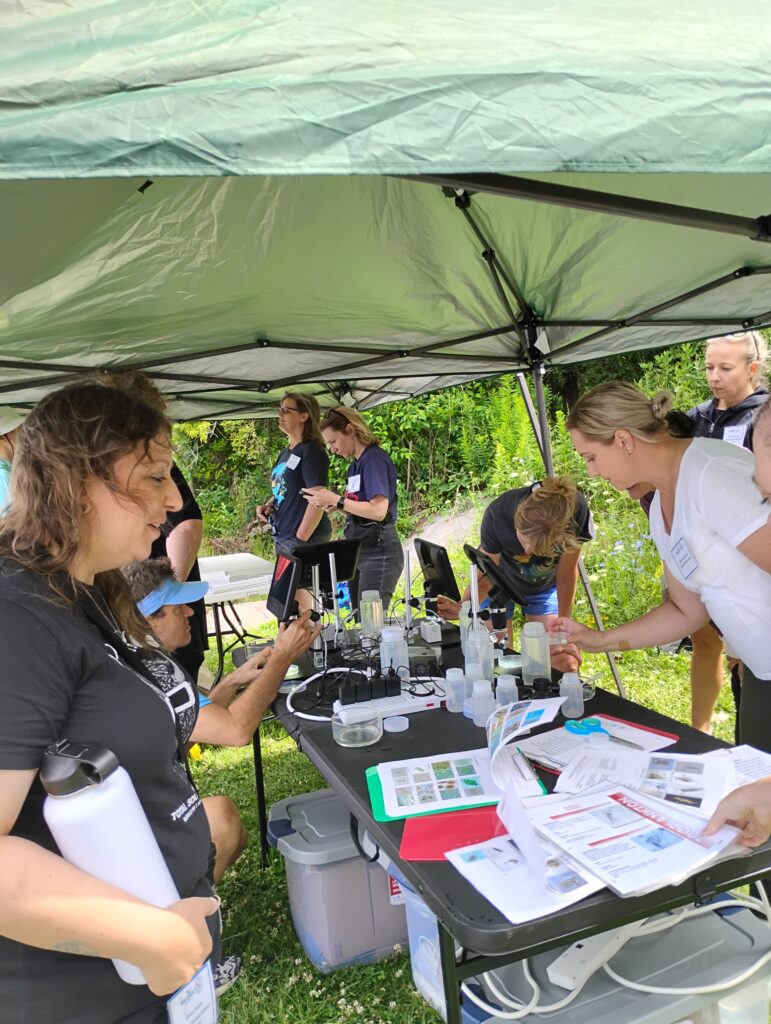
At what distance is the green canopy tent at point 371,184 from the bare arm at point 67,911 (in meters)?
0.76

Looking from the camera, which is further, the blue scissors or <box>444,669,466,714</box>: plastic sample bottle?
<box>444,669,466,714</box>: plastic sample bottle

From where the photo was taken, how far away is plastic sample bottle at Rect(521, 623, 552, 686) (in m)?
2.04

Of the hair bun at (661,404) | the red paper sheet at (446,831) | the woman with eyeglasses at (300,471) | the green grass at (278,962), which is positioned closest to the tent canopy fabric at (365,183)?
the woman with eyeglasses at (300,471)

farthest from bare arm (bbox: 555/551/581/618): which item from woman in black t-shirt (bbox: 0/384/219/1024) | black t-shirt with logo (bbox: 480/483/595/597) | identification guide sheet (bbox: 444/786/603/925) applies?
woman in black t-shirt (bbox: 0/384/219/1024)

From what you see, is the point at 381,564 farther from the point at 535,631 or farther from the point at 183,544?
the point at 535,631

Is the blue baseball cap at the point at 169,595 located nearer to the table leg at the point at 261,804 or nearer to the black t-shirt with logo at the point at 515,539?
the table leg at the point at 261,804

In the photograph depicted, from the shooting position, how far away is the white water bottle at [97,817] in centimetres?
82

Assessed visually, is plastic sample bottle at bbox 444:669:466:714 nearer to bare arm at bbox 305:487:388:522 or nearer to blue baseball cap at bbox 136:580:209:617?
blue baseball cap at bbox 136:580:209:617

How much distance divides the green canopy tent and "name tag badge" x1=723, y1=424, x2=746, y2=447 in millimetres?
562

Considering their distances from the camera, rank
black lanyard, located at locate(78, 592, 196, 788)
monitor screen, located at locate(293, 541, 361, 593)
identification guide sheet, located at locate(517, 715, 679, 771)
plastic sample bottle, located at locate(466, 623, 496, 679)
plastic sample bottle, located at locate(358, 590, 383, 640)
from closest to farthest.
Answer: black lanyard, located at locate(78, 592, 196, 788)
identification guide sheet, located at locate(517, 715, 679, 771)
plastic sample bottle, located at locate(466, 623, 496, 679)
monitor screen, located at locate(293, 541, 361, 593)
plastic sample bottle, located at locate(358, 590, 383, 640)

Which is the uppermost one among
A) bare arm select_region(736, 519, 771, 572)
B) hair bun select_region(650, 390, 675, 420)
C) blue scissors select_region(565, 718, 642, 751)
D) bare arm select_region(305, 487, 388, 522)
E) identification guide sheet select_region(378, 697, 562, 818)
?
hair bun select_region(650, 390, 675, 420)

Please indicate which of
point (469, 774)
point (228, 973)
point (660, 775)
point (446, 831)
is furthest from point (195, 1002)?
point (228, 973)

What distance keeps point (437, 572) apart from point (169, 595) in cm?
108

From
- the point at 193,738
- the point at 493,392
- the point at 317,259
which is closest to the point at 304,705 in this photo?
the point at 193,738
